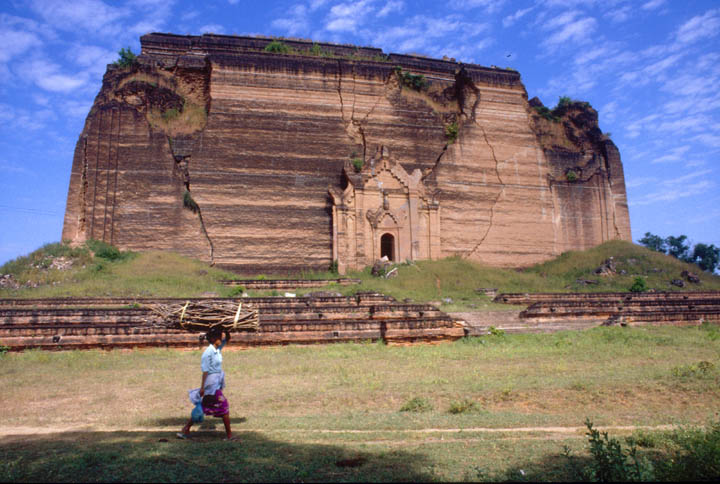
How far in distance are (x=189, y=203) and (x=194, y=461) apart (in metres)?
22.9

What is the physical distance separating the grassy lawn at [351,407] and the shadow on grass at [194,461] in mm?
18

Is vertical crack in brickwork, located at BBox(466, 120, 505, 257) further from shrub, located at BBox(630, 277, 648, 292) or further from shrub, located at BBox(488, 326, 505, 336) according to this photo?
shrub, located at BBox(488, 326, 505, 336)

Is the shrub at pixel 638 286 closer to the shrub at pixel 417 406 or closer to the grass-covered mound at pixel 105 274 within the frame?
the grass-covered mound at pixel 105 274

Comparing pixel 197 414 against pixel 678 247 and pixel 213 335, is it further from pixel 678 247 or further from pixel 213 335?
pixel 678 247

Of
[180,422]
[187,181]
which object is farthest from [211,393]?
[187,181]

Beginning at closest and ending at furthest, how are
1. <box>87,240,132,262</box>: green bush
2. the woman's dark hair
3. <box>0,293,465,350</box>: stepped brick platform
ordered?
the woman's dark hair
<box>0,293,465,350</box>: stepped brick platform
<box>87,240,132,262</box>: green bush

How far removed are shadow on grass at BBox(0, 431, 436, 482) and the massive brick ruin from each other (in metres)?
21.5

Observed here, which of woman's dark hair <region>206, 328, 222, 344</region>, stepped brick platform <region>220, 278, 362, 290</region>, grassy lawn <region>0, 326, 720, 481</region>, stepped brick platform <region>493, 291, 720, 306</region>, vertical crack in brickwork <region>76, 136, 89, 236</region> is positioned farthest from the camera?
vertical crack in brickwork <region>76, 136, 89, 236</region>

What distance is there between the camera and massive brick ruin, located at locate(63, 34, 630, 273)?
26.1 m

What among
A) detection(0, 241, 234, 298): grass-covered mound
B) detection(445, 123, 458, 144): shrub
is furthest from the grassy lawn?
detection(445, 123, 458, 144): shrub

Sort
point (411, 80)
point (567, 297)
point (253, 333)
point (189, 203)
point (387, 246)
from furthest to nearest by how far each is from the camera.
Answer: point (411, 80)
point (387, 246)
point (189, 203)
point (567, 297)
point (253, 333)

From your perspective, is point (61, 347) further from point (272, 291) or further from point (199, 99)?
point (199, 99)

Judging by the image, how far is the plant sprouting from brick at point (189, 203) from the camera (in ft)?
85.5

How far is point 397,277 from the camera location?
976 inches
